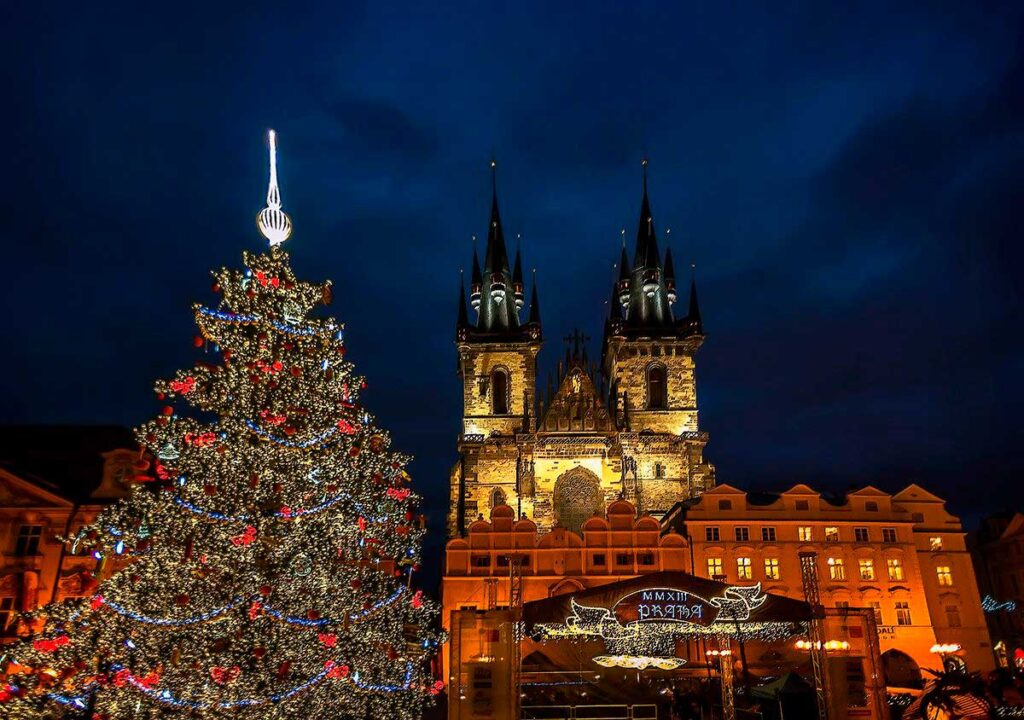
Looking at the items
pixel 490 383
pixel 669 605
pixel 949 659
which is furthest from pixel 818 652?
pixel 490 383

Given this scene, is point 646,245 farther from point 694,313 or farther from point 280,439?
point 280,439

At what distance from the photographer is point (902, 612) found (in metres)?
36.1

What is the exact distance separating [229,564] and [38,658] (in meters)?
3.00

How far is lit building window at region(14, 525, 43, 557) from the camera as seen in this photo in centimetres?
2612

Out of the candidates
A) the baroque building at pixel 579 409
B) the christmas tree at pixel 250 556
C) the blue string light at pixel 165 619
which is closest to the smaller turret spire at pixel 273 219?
the christmas tree at pixel 250 556

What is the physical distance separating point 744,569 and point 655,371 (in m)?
19.9

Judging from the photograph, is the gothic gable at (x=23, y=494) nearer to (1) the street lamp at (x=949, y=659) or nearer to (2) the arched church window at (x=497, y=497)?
(1) the street lamp at (x=949, y=659)

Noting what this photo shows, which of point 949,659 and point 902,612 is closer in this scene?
point 949,659

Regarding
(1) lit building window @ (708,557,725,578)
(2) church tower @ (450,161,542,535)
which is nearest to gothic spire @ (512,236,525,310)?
(2) church tower @ (450,161,542,535)

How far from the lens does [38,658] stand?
12.0 m

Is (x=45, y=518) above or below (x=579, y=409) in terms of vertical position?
below

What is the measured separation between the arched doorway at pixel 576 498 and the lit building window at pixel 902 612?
693 inches

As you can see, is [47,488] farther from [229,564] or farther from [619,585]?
[619,585]

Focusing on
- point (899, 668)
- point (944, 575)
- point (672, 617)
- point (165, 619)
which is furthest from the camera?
point (944, 575)
